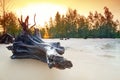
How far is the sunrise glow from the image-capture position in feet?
5.95

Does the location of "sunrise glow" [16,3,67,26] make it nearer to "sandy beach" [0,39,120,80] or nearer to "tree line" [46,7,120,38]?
"tree line" [46,7,120,38]

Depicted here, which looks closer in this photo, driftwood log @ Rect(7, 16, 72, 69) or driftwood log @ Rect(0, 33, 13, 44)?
driftwood log @ Rect(7, 16, 72, 69)

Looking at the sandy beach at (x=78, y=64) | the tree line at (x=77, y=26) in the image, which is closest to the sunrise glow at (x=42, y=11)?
the tree line at (x=77, y=26)

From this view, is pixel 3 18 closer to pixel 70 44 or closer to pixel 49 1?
pixel 49 1

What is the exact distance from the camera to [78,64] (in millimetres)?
1645

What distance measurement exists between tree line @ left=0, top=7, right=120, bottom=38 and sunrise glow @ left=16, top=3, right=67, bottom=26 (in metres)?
0.03

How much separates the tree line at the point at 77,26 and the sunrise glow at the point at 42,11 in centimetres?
3

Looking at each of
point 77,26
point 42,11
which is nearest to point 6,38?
point 42,11

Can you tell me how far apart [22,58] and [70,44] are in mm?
316

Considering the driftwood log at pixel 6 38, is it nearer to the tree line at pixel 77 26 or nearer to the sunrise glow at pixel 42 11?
the tree line at pixel 77 26

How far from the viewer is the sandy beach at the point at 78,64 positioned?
59.1 inches

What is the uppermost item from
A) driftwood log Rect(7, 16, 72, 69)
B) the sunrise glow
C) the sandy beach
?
the sunrise glow

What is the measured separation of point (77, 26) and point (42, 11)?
236 millimetres

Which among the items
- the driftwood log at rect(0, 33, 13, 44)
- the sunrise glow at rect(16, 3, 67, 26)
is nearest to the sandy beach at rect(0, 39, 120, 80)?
the driftwood log at rect(0, 33, 13, 44)
